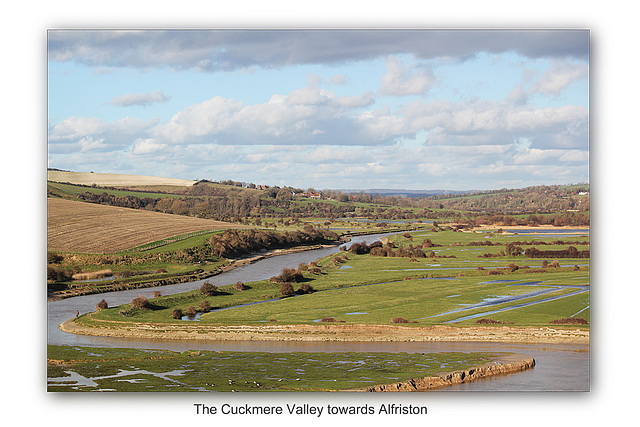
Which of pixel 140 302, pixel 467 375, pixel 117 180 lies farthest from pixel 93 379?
pixel 467 375

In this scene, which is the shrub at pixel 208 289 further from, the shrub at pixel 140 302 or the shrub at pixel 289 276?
the shrub at pixel 289 276

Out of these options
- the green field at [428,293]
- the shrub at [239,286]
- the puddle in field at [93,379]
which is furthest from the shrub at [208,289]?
the puddle in field at [93,379]

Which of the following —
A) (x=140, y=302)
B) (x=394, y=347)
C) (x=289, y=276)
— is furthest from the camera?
(x=289, y=276)

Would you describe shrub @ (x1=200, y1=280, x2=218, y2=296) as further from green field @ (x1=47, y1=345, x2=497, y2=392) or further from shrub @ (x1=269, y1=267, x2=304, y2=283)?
green field @ (x1=47, y1=345, x2=497, y2=392)

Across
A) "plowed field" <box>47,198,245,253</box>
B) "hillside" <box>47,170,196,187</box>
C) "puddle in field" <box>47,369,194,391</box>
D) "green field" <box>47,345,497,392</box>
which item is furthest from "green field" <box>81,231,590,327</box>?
"puddle in field" <box>47,369,194,391</box>

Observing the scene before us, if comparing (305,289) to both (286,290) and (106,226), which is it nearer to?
(286,290)
